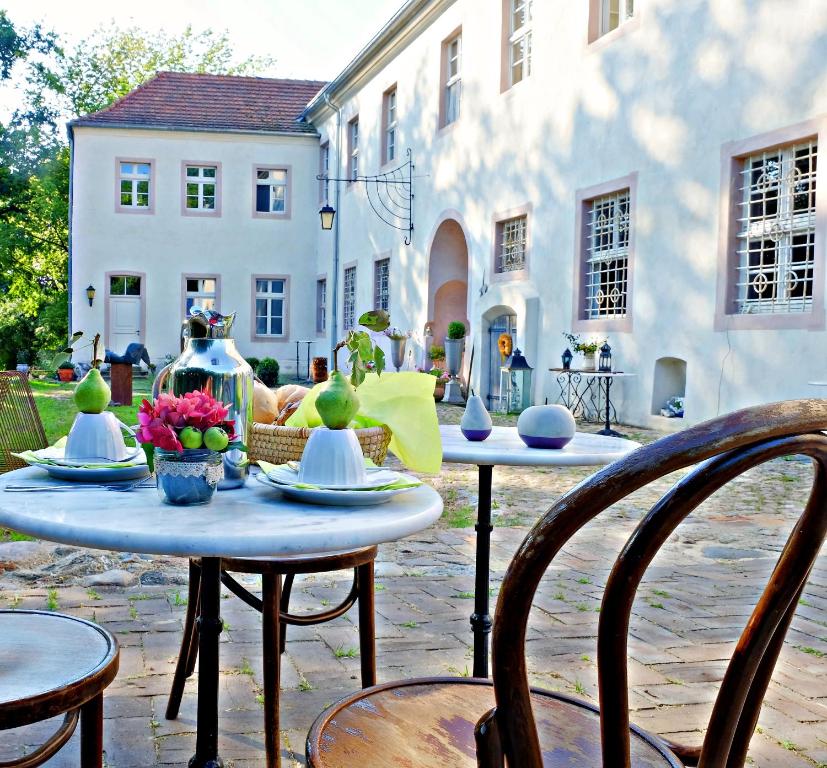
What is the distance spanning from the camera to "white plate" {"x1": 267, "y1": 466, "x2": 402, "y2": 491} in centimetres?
173

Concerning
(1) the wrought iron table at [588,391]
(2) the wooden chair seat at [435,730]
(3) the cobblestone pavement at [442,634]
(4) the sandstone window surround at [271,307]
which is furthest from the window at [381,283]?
(2) the wooden chair seat at [435,730]

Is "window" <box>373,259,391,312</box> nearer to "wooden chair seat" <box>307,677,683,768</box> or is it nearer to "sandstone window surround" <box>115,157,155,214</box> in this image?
"sandstone window surround" <box>115,157,155,214</box>

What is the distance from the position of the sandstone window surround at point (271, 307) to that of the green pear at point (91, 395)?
21950 mm

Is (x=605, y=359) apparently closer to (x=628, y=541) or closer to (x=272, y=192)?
(x=628, y=541)

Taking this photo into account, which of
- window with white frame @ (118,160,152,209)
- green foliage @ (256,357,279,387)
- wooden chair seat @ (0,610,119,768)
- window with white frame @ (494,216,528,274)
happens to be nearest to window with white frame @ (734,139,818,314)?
window with white frame @ (494,216,528,274)

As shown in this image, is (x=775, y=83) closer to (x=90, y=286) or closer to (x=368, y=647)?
(x=368, y=647)

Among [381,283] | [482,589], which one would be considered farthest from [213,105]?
[482,589]

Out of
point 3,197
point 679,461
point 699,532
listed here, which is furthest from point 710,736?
point 3,197

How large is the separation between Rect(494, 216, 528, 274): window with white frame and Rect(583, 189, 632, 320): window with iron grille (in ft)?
5.16

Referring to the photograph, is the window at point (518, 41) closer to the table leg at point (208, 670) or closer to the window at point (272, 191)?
the window at point (272, 191)

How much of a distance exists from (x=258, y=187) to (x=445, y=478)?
17494 millimetres

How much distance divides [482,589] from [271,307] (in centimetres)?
2163

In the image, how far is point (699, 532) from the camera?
17.8ft

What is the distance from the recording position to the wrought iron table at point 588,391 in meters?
Result: 11.0
